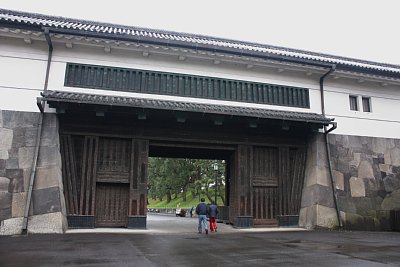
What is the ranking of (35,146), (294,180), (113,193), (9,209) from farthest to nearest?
1. (294,180)
2. (113,193)
3. (35,146)
4. (9,209)

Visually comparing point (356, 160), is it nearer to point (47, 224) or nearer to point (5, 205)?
point (47, 224)

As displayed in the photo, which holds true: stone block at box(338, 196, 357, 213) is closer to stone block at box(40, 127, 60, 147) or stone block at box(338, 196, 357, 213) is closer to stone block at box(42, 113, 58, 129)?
stone block at box(40, 127, 60, 147)

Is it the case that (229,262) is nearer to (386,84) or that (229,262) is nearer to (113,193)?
(113,193)

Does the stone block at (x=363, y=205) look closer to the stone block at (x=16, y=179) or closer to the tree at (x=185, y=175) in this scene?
the stone block at (x=16, y=179)

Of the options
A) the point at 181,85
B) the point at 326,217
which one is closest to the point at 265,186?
the point at 326,217

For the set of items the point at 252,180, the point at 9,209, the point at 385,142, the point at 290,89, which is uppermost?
the point at 290,89

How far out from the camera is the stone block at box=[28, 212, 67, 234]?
36.1 feet

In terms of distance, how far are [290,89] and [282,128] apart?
2.14 meters

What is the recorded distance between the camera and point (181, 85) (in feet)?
45.8

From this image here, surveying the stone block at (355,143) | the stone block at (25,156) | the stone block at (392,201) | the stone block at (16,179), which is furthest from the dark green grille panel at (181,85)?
the stone block at (392,201)

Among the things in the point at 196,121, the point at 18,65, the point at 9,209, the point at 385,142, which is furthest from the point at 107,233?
the point at 385,142

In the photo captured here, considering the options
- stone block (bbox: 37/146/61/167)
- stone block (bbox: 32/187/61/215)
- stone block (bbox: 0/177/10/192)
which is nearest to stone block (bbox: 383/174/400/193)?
stone block (bbox: 32/187/61/215)

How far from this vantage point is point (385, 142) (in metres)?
16.1

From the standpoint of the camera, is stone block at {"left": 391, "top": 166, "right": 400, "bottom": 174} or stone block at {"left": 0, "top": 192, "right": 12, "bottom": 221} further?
stone block at {"left": 391, "top": 166, "right": 400, "bottom": 174}
